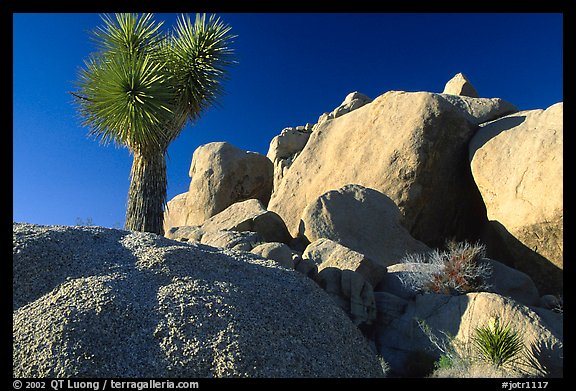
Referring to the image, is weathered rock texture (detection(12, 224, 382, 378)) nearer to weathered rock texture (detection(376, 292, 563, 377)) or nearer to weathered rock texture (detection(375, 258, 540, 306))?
weathered rock texture (detection(376, 292, 563, 377))

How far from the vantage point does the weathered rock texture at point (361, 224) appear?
53.1ft

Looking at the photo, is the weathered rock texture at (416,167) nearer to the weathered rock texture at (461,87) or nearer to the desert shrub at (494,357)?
the weathered rock texture at (461,87)

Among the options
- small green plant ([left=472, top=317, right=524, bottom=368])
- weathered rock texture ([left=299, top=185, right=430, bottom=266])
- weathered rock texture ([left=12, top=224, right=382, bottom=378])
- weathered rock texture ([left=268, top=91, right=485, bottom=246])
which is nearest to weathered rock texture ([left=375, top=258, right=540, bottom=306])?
small green plant ([left=472, top=317, right=524, bottom=368])

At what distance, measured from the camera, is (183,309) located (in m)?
8.31

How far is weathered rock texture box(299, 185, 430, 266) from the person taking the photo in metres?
16.2

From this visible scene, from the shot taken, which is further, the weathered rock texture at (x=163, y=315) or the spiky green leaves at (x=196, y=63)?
the spiky green leaves at (x=196, y=63)

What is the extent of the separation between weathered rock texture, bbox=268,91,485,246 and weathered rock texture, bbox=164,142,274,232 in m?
3.15

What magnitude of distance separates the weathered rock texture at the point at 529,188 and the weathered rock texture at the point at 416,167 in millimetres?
1171

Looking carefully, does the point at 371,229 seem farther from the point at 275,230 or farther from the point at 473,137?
the point at 473,137

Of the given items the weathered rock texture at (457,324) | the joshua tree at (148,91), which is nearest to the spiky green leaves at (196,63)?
the joshua tree at (148,91)

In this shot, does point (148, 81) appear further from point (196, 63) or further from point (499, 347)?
point (499, 347)

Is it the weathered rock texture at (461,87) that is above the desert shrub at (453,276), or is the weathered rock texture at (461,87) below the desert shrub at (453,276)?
above
